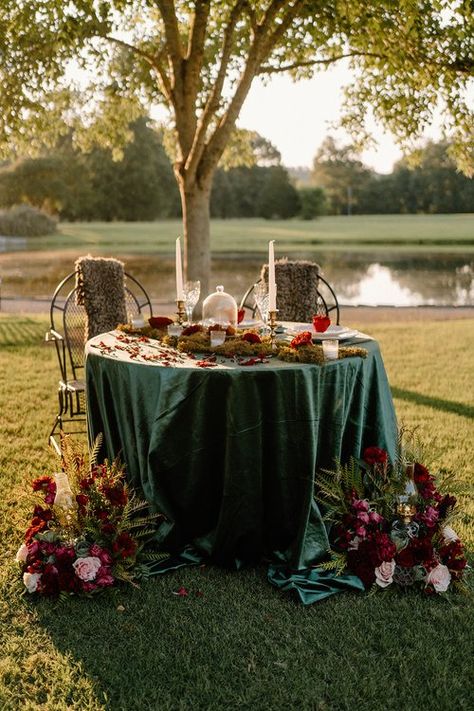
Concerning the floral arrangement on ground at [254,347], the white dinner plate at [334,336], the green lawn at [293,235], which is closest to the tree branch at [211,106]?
the floral arrangement on ground at [254,347]

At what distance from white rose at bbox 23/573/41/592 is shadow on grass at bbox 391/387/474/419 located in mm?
4619

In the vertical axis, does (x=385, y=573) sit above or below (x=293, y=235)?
below

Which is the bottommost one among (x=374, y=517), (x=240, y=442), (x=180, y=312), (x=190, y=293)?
(x=374, y=517)

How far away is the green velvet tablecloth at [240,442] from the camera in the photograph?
3.70 meters

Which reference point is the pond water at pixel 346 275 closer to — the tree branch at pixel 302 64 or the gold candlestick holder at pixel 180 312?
the tree branch at pixel 302 64

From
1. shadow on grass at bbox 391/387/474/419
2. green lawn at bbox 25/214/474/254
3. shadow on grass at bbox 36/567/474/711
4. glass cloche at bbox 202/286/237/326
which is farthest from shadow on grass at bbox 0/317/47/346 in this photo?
green lawn at bbox 25/214/474/254

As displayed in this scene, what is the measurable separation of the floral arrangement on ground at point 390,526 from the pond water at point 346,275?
14.4m

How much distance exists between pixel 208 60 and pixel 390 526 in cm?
854

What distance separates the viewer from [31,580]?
3691 millimetres

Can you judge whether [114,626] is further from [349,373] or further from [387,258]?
[387,258]

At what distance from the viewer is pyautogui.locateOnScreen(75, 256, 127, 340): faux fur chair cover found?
6.18 m

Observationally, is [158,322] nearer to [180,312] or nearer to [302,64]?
[180,312]

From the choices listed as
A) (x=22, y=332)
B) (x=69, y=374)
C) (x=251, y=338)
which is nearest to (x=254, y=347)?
(x=251, y=338)

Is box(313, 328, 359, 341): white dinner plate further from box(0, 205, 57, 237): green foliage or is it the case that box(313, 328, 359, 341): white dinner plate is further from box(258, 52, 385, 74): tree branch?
box(0, 205, 57, 237): green foliage
